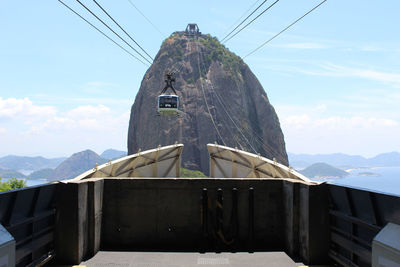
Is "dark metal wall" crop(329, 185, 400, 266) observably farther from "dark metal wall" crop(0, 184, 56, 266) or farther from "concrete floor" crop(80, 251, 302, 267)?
"dark metal wall" crop(0, 184, 56, 266)

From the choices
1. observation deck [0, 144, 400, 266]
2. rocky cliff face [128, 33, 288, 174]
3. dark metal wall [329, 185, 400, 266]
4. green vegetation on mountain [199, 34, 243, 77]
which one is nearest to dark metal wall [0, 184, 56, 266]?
observation deck [0, 144, 400, 266]

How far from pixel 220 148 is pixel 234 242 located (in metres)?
12.0

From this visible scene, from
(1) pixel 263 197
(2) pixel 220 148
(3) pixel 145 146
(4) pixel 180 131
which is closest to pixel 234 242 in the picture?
(1) pixel 263 197

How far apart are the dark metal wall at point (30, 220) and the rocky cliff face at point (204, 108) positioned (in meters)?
118

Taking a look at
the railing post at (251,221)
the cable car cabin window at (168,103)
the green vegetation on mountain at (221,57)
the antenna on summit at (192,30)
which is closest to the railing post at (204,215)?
the railing post at (251,221)

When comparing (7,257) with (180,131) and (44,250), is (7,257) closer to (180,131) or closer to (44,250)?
(44,250)

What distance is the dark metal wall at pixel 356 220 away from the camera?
5.56 m

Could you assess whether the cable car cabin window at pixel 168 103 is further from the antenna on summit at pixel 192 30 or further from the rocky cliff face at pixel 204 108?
the antenna on summit at pixel 192 30

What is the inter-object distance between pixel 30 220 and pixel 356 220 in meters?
6.31

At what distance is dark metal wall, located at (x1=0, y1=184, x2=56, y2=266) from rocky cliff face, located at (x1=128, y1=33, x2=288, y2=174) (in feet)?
386

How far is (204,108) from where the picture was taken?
138125 mm

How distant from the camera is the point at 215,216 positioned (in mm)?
9445

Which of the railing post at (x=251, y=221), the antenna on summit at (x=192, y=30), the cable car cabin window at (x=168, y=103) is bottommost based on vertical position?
the railing post at (x=251, y=221)

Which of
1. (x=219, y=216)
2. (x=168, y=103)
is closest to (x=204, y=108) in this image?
(x=168, y=103)
